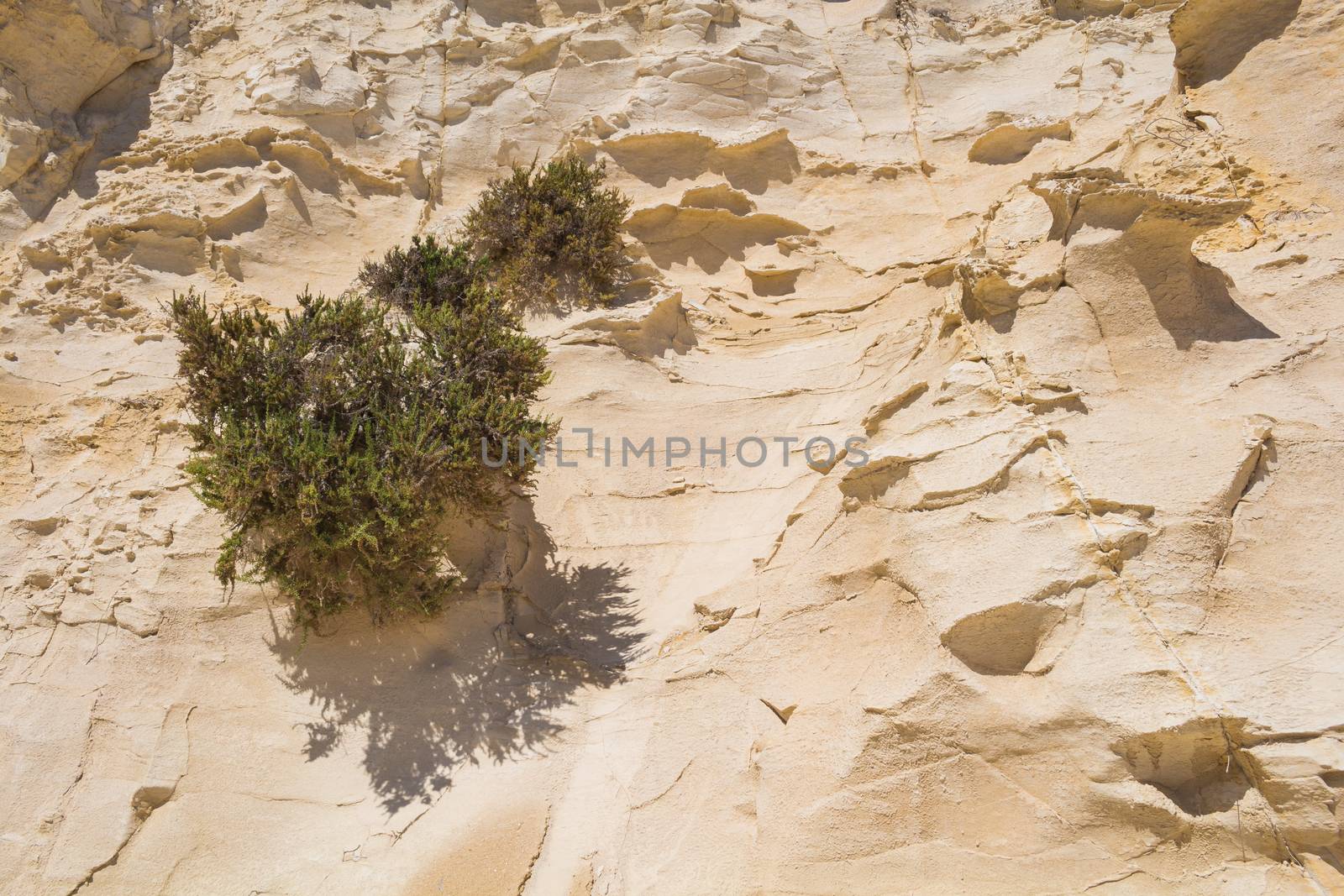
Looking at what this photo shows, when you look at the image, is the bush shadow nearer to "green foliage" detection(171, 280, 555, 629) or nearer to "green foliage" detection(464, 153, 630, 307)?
"green foliage" detection(171, 280, 555, 629)

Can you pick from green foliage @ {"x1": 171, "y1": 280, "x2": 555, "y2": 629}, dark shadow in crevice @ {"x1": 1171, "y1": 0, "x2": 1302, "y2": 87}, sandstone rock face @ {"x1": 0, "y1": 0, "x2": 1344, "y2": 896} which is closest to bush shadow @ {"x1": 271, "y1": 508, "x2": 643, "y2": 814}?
sandstone rock face @ {"x1": 0, "y1": 0, "x2": 1344, "y2": 896}

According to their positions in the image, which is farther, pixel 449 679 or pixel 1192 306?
pixel 449 679

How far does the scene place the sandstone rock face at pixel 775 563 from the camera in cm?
421

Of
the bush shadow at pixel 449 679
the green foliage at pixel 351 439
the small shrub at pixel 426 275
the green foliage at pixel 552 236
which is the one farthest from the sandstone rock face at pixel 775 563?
the small shrub at pixel 426 275

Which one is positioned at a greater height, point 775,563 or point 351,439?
point 351,439

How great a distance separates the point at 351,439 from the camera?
6141 millimetres

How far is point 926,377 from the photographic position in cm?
630

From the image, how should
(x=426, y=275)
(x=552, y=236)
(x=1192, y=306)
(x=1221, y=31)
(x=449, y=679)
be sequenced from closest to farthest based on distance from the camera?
1. (x=1192, y=306)
2. (x=449, y=679)
3. (x=1221, y=31)
4. (x=426, y=275)
5. (x=552, y=236)

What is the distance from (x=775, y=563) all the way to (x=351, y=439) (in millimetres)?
3161

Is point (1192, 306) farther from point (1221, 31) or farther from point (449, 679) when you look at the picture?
point (449, 679)

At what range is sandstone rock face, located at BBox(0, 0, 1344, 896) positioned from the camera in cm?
421

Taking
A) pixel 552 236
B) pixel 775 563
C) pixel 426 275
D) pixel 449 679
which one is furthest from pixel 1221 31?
pixel 449 679

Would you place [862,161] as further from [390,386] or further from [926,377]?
[390,386]

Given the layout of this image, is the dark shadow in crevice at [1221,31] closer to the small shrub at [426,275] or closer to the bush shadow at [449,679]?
the small shrub at [426,275]
